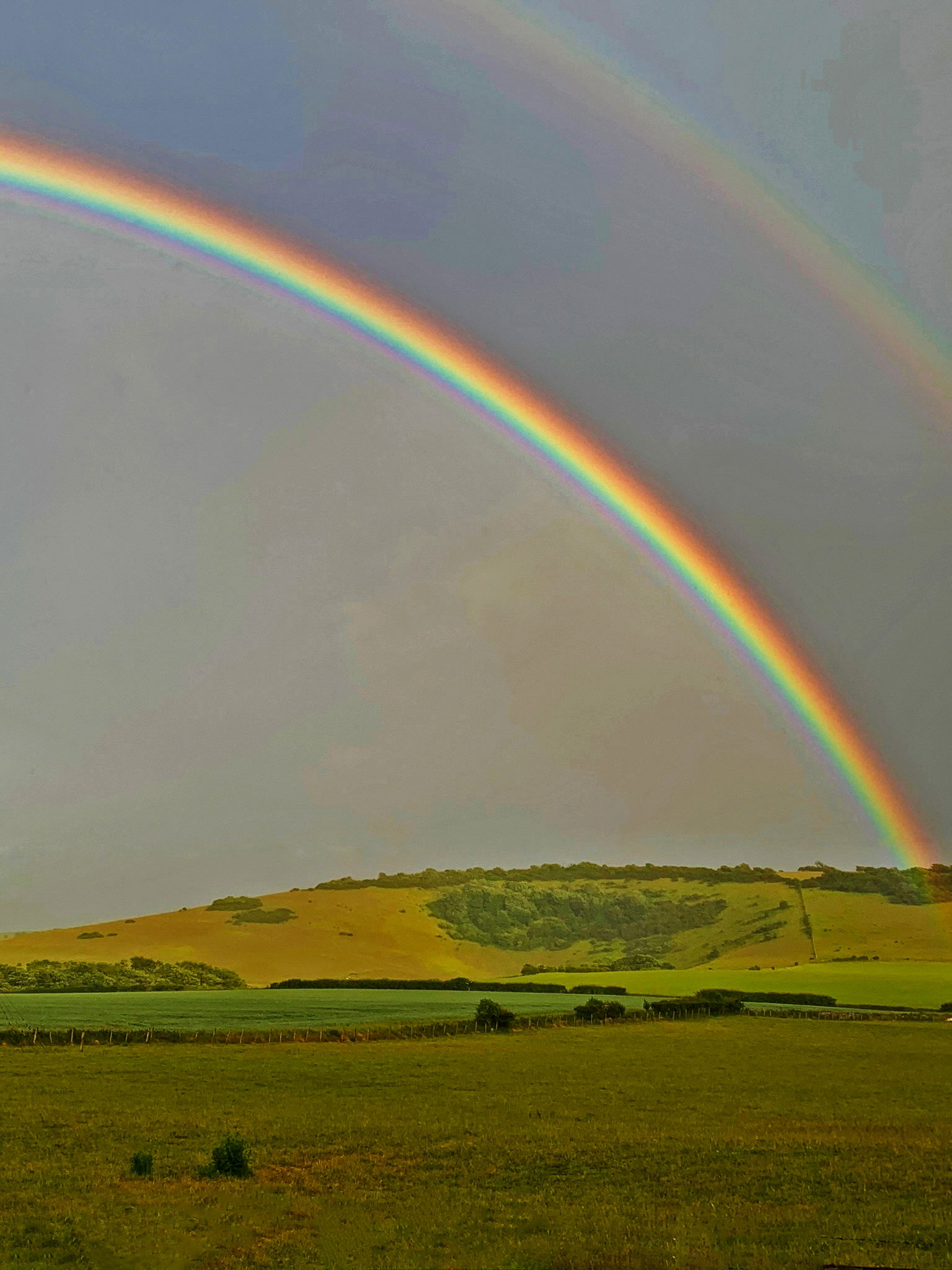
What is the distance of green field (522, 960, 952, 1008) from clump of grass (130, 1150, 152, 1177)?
3969 inches

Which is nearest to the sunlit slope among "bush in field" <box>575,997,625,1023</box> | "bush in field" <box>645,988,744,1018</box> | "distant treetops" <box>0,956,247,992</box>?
"distant treetops" <box>0,956,247,992</box>

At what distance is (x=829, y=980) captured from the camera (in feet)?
433

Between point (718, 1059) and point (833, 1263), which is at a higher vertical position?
point (833, 1263)

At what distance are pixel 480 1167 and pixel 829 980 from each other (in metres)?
121

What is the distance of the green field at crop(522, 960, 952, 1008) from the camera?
116 meters

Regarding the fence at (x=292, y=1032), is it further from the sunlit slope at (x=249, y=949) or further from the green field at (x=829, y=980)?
the sunlit slope at (x=249, y=949)

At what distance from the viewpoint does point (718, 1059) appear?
51.7 metres

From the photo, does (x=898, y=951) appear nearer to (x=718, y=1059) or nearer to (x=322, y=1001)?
(x=322, y=1001)

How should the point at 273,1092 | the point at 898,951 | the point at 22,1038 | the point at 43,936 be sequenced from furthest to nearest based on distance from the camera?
the point at 43,936, the point at 898,951, the point at 22,1038, the point at 273,1092

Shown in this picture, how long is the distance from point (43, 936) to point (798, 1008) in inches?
5845

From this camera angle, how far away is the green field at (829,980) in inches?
4557

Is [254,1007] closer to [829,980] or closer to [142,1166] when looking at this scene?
[142,1166]

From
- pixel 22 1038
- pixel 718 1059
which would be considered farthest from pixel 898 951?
pixel 22 1038

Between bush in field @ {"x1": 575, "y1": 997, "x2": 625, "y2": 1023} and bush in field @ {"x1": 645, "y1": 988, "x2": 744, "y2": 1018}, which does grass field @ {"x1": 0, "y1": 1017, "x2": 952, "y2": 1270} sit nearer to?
bush in field @ {"x1": 575, "y1": 997, "x2": 625, "y2": 1023}
